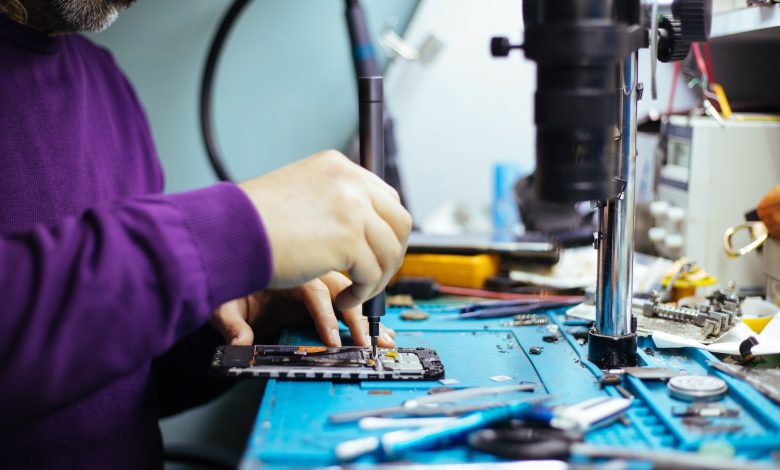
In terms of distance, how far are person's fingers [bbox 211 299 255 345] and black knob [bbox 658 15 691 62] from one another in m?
0.58

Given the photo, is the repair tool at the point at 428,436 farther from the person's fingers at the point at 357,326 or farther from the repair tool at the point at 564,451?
the person's fingers at the point at 357,326

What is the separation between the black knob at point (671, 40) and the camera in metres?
0.84

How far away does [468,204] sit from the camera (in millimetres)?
1979

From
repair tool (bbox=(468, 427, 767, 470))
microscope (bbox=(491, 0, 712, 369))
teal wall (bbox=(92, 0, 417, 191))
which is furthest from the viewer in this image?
teal wall (bbox=(92, 0, 417, 191))

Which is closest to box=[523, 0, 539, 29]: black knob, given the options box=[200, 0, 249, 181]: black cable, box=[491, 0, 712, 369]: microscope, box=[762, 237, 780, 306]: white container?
box=[491, 0, 712, 369]: microscope

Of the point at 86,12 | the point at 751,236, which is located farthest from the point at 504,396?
the point at 86,12

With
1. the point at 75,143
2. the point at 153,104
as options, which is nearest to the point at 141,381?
the point at 75,143

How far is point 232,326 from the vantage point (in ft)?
3.32

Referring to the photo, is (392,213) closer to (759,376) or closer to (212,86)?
(759,376)

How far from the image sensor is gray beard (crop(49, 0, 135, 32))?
1131 millimetres

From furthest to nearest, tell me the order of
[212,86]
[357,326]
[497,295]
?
[212,86]
[497,295]
[357,326]

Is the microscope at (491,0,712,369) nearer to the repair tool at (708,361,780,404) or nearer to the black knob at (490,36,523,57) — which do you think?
the black knob at (490,36,523,57)

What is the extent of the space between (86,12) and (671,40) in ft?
2.61

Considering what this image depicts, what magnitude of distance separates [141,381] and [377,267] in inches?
21.4
